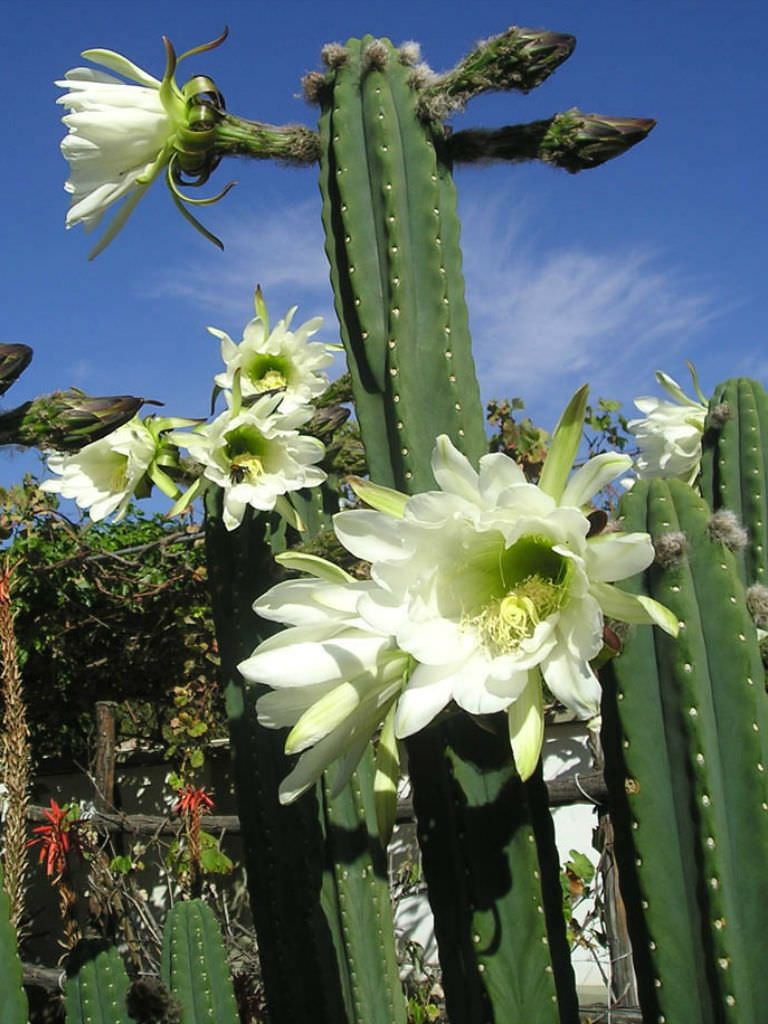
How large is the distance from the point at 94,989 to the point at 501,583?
46.9 inches

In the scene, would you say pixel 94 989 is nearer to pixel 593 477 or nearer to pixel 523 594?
pixel 523 594

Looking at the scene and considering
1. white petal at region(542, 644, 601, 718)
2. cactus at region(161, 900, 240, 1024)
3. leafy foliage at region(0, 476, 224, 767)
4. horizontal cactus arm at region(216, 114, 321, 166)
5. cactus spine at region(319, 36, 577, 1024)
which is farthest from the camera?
leafy foliage at region(0, 476, 224, 767)

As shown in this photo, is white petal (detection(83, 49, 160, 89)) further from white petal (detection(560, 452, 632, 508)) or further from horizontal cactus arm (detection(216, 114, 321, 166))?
white petal (detection(560, 452, 632, 508))

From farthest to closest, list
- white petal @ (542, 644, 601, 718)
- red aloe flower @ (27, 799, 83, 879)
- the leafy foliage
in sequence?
the leafy foliage → red aloe flower @ (27, 799, 83, 879) → white petal @ (542, 644, 601, 718)

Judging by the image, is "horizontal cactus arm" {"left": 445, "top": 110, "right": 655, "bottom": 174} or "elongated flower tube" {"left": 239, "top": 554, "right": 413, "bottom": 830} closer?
"elongated flower tube" {"left": 239, "top": 554, "right": 413, "bottom": 830}

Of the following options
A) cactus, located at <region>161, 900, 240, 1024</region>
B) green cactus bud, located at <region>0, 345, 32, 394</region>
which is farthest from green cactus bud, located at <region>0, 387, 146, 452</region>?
cactus, located at <region>161, 900, 240, 1024</region>

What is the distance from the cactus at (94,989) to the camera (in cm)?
165

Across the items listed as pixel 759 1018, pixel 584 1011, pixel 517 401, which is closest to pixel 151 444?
pixel 759 1018

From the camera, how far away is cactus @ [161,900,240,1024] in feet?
5.92

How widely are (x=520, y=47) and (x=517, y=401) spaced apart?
292cm

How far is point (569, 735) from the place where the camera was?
4387mm

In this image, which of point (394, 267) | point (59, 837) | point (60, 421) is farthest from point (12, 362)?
point (59, 837)

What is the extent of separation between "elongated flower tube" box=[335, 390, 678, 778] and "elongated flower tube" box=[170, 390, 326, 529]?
30.1 inches

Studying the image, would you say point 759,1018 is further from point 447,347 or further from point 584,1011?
point 584,1011
